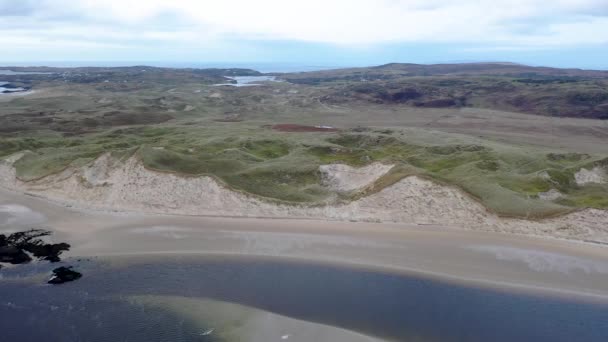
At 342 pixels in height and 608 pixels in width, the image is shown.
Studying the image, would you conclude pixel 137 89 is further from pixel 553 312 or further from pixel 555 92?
pixel 553 312

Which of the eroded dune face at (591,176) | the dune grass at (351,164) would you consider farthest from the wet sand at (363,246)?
the eroded dune face at (591,176)

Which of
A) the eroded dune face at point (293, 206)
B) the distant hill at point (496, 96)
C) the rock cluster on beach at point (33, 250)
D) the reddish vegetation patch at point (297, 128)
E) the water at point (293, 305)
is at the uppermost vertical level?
the distant hill at point (496, 96)

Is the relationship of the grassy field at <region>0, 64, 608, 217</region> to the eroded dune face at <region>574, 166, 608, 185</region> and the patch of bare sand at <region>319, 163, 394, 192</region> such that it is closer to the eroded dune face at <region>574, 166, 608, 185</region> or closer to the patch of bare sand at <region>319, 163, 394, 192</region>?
the eroded dune face at <region>574, 166, 608, 185</region>

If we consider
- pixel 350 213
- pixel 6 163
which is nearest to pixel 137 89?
pixel 6 163

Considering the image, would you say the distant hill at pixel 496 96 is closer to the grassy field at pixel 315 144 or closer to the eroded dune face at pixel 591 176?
the grassy field at pixel 315 144

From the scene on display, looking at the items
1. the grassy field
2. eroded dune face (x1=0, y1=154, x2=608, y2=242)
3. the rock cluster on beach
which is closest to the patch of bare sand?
eroded dune face (x1=0, y1=154, x2=608, y2=242)

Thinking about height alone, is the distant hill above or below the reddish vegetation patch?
above
